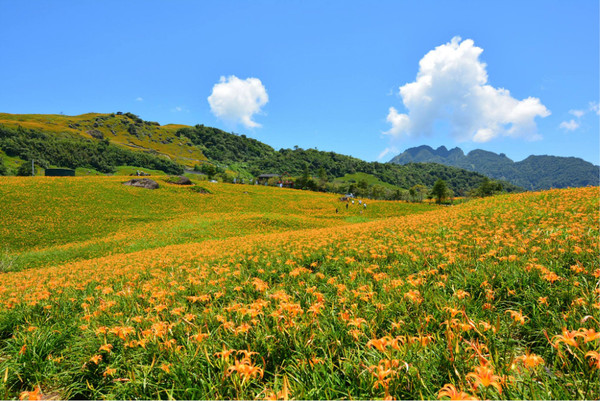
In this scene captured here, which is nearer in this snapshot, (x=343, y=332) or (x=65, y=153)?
(x=343, y=332)

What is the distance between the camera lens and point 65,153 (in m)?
111

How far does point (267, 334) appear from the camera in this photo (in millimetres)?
2674

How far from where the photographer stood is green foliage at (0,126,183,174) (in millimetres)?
101750

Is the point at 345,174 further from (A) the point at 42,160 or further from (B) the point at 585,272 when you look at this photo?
(B) the point at 585,272

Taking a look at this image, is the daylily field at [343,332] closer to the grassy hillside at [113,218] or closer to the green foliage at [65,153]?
the grassy hillside at [113,218]

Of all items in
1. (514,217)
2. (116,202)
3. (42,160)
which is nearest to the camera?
(514,217)

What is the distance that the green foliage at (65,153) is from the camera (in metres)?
102

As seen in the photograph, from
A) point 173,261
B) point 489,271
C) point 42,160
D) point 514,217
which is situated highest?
point 42,160

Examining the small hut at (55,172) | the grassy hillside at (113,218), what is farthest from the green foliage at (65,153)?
the grassy hillside at (113,218)

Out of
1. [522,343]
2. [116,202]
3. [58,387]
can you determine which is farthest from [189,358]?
[116,202]

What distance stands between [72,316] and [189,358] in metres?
3.27

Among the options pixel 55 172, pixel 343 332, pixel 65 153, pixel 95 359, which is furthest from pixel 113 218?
pixel 65 153

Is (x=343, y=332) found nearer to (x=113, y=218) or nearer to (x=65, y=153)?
(x=113, y=218)

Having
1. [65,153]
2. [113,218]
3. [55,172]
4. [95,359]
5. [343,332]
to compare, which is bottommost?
[113,218]
